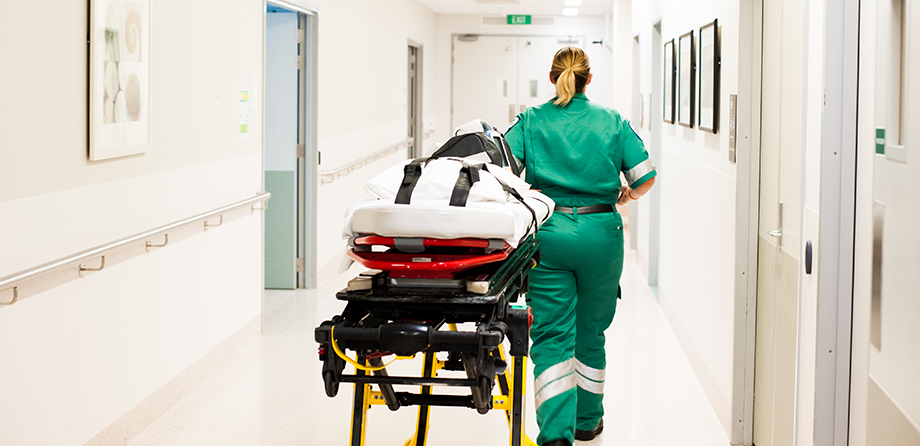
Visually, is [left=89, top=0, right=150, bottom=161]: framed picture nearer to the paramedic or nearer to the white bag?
the white bag

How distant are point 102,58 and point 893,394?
267cm

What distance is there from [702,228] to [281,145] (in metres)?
3.30

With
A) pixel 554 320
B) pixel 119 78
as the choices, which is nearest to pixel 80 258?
pixel 119 78

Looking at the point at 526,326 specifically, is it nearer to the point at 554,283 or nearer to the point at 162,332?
the point at 554,283

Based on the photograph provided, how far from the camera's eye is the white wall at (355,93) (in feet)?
20.7

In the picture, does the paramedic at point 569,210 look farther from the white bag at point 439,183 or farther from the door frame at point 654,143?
the door frame at point 654,143

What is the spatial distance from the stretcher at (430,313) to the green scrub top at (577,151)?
0.82 m

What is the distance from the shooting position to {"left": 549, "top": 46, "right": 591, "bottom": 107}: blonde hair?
292cm

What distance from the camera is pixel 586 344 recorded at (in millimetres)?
3084

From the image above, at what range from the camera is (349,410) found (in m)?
3.58

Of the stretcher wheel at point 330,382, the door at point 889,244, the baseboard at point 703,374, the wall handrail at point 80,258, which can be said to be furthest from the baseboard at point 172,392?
the door at point 889,244

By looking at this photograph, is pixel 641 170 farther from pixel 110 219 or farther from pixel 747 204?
pixel 110 219

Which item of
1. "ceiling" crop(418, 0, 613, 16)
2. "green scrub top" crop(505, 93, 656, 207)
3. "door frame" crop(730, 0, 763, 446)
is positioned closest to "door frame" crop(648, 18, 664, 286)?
"door frame" crop(730, 0, 763, 446)

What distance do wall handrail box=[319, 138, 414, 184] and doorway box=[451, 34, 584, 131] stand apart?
3.28 meters
